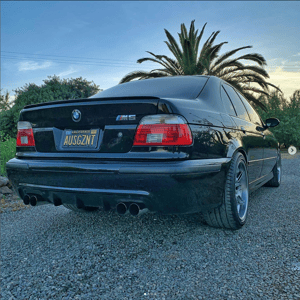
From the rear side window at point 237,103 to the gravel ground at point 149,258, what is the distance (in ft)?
3.91

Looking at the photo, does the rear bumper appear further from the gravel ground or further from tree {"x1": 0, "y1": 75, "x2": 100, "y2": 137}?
tree {"x1": 0, "y1": 75, "x2": 100, "y2": 137}

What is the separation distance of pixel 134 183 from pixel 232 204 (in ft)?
3.43

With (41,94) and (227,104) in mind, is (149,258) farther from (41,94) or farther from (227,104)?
(41,94)

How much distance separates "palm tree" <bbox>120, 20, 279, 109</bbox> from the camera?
44.6 ft

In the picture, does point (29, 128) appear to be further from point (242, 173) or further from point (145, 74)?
point (145, 74)

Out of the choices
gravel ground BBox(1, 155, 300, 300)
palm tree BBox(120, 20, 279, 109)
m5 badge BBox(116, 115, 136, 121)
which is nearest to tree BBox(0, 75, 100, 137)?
palm tree BBox(120, 20, 279, 109)

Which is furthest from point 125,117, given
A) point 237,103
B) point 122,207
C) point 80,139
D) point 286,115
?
point 286,115

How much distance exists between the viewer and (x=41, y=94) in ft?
36.0

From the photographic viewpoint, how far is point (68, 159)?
2.45 meters

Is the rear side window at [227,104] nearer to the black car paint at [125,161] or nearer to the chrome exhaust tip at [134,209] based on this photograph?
the black car paint at [125,161]

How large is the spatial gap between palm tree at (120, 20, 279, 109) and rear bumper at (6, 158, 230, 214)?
11582mm

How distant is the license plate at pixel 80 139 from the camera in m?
2.39

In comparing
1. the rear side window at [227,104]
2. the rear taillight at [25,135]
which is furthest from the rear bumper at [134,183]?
the rear side window at [227,104]

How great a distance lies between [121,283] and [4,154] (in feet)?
19.0
